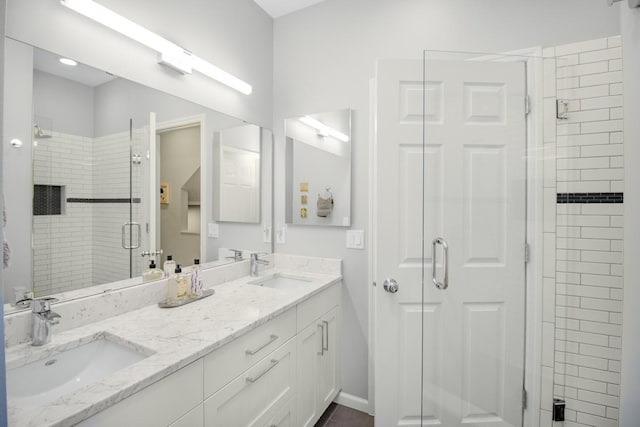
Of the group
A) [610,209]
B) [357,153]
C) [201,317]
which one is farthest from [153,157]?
[610,209]

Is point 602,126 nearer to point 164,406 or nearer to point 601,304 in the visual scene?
point 601,304

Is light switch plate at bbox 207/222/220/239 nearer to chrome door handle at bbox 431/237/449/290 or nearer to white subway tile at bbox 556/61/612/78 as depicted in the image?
chrome door handle at bbox 431/237/449/290

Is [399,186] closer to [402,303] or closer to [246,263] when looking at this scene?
[402,303]

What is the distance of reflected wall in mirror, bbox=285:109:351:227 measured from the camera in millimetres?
2088

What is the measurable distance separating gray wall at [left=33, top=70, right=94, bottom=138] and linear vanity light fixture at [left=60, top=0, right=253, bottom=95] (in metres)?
0.32

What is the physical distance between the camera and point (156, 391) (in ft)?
2.86

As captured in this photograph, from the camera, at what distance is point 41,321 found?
39.5 inches

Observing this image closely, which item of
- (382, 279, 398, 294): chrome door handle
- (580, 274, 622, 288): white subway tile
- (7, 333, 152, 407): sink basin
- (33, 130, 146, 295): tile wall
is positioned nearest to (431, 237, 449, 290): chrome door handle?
(382, 279, 398, 294): chrome door handle

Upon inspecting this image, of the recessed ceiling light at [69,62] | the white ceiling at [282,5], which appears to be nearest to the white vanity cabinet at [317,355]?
the recessed ceiling light at [69,62]

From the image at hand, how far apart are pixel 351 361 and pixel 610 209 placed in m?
1.70

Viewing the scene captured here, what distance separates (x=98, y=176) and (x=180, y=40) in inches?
36.6

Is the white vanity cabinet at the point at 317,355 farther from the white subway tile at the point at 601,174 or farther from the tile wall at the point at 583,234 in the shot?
the white subway tile at the point at 601,174

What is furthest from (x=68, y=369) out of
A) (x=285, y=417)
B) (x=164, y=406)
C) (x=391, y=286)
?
(x=391, y=286)

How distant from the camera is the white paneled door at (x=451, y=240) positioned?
4.65 ft
